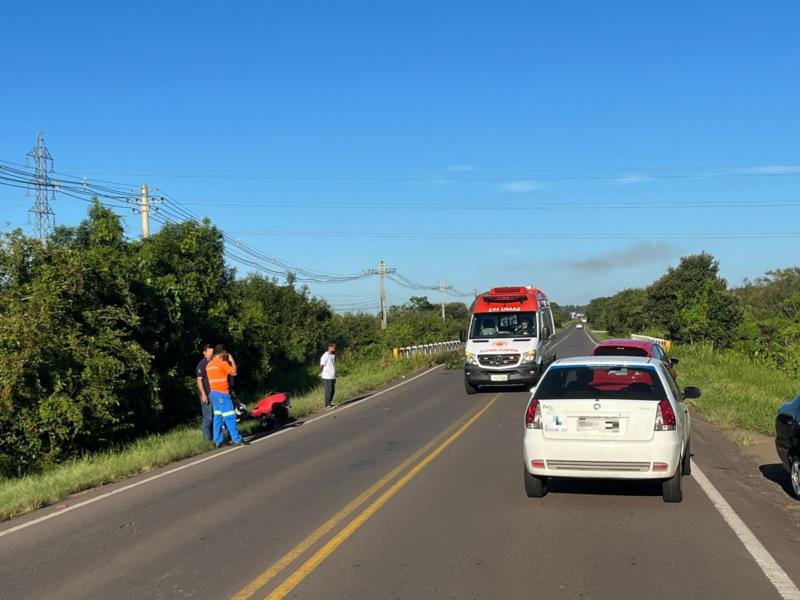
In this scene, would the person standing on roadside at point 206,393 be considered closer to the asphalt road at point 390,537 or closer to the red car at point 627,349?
the asphalt road at point 390,537

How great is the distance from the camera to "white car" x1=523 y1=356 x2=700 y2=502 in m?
7.89

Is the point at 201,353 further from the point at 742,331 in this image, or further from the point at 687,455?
the point at 742,331

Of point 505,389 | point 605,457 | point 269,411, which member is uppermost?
point 605,457

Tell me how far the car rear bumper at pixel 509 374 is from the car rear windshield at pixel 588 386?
13462 mm

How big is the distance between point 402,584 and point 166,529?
3.14 m

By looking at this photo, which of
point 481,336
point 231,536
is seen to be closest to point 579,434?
point 231,536

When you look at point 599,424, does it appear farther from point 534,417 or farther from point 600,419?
point 534,417

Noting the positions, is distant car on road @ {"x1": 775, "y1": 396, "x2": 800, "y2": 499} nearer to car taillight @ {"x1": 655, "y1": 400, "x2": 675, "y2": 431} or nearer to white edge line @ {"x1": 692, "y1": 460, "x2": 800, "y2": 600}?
white edge line @ {"x1": 692, "y1": 460, "x2": 800, "y2": 600}

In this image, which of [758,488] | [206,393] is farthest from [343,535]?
[206,393]

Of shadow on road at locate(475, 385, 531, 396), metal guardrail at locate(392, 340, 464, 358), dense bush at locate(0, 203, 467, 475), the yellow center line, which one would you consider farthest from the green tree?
the yellow center line

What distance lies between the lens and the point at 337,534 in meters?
7.22

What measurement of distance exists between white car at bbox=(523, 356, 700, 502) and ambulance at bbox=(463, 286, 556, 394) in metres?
14.1

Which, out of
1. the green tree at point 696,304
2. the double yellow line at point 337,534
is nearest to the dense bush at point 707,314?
the green tree at point 696,304

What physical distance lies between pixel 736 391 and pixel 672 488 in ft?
45.0
